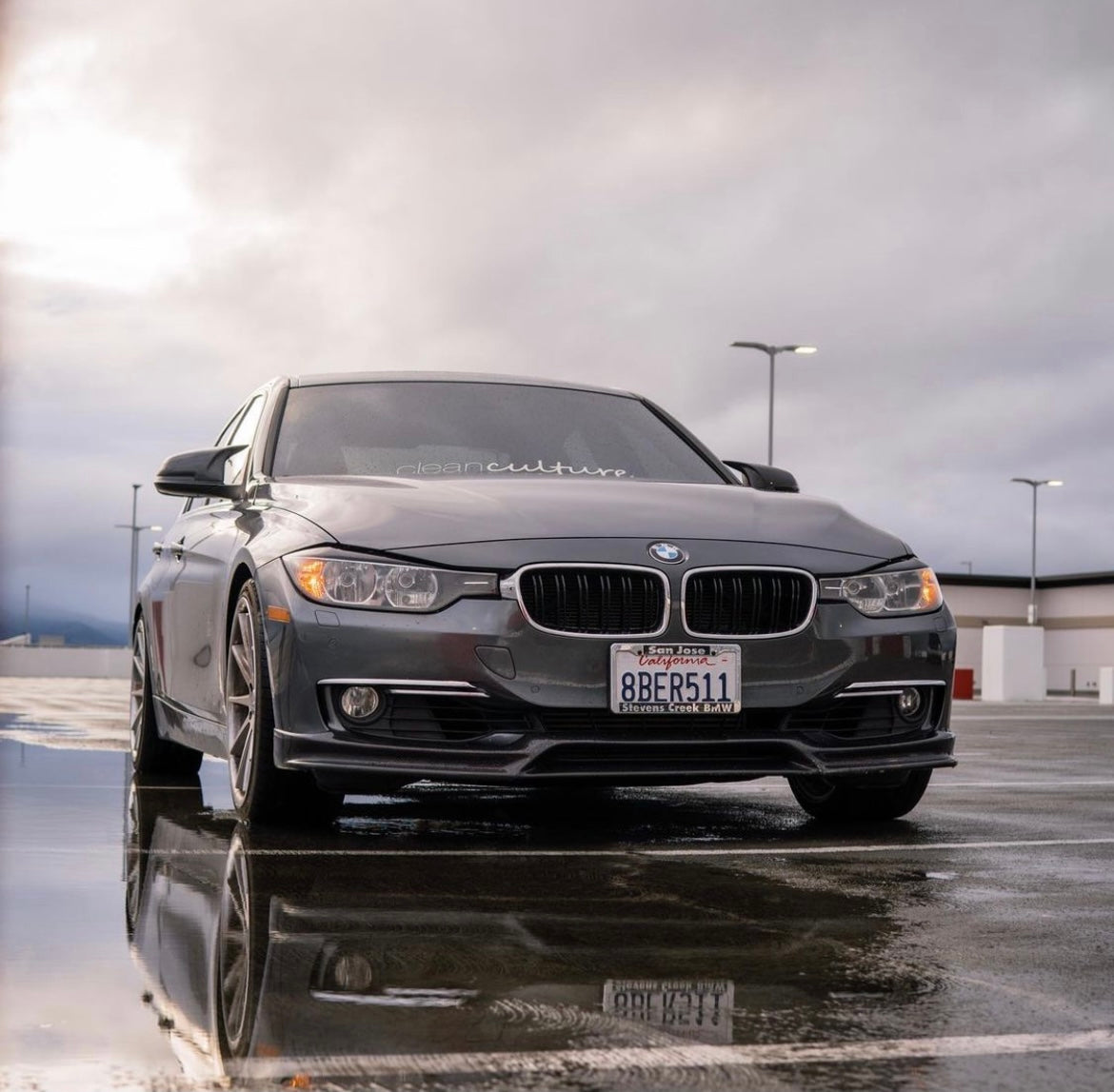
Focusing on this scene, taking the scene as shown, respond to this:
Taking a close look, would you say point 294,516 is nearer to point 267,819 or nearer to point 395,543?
point 395,543

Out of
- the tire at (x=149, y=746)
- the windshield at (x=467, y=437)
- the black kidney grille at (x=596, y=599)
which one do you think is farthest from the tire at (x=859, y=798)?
the tire at (x=149, y=746)

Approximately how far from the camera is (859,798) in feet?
22.4

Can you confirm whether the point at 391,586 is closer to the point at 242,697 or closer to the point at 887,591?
the point at 242,697

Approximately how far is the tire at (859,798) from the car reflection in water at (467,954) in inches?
57.4

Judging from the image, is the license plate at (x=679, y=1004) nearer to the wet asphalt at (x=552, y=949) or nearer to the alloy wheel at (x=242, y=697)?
the wet asphalt at (x=552, y=949)

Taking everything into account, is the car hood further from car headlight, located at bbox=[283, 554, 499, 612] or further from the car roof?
the car roof

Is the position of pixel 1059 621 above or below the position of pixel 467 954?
above

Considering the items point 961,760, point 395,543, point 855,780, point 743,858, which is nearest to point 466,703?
point 395,543

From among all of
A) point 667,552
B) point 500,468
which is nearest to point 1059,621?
point 500,468

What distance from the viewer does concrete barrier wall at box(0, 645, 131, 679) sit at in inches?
2323

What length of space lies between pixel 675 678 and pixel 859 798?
50.1 inches

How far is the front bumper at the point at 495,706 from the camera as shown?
19.0 feet

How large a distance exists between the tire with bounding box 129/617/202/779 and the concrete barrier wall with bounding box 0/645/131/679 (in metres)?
51.0

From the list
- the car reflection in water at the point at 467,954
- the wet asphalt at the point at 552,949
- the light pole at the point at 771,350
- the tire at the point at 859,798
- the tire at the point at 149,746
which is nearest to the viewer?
the wet asphalt at the point at 552,949
